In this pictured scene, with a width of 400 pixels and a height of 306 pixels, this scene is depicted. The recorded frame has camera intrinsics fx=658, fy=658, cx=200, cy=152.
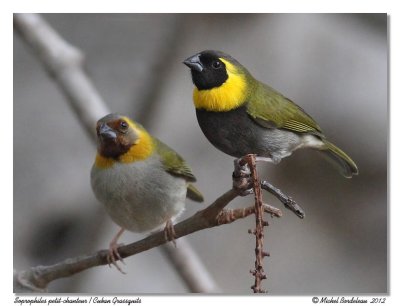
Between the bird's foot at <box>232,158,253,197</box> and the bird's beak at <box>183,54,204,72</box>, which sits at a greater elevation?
the bird's beak at <box>183,54,204,72</box>

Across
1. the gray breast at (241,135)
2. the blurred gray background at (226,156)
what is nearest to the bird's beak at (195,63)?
the gray breast at (241,135)

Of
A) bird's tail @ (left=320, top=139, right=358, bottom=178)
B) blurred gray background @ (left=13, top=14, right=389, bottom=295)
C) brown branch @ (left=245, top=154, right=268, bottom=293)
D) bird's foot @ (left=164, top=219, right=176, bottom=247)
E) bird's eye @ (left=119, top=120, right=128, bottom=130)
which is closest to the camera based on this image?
brown branch @ (left=245, top=154, right=268, bottom=293)

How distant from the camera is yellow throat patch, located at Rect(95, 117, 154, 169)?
178 cm

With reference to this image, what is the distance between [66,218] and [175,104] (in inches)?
22.6

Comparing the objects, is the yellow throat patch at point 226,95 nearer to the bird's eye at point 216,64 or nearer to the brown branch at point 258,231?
the bird's eye at point 216,64

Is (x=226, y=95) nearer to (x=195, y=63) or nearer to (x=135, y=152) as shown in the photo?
(x=195, y=63)

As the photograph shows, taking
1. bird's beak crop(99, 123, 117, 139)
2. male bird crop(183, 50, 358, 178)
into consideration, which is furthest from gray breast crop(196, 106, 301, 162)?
bird's beak crop(99, 123, 117, 139)

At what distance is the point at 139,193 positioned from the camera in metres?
1.80

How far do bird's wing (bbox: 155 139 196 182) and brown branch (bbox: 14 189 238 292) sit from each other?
23 cm

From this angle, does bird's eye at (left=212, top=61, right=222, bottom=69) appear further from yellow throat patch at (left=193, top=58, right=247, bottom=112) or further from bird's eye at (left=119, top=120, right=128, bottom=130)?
bird's eye at (left=119, top=120, right=128, bottom=130)

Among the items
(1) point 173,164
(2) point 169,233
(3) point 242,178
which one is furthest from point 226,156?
(3) point 242,178
